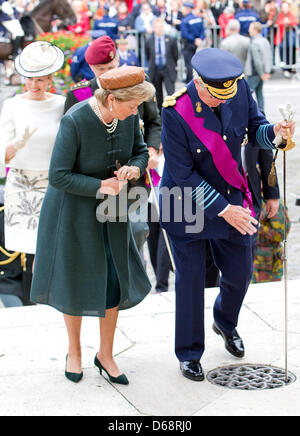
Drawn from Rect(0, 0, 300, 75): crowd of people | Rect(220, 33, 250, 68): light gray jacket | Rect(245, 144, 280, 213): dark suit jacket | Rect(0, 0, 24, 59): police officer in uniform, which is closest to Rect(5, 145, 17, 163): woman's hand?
Rect(245, 144, 280, 213): dark suit jacket

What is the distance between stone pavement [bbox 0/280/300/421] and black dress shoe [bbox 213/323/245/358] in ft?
0.14

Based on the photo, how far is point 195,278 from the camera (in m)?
4.45

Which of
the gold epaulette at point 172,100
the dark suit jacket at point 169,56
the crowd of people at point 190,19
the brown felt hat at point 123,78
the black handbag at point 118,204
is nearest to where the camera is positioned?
the brown felt hat at point 123,78

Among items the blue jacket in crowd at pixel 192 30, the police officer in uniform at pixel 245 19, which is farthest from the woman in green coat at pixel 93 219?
the police officer in uniform at pixel 245 19

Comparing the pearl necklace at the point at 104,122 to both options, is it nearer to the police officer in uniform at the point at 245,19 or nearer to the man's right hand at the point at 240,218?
the man's right hand at the point at 240,218

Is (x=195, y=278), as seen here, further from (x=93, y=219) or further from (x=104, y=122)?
(x=104, y=122)

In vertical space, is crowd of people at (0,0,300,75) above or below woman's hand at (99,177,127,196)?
below

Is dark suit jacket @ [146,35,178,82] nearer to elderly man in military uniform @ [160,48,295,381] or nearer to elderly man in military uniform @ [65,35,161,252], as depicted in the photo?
elderly man in military uniform @ [65,35,161,252]

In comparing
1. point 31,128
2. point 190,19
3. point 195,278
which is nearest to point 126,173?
point 195,278

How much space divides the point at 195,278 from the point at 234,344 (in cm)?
55

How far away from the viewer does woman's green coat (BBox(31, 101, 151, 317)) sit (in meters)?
4.07

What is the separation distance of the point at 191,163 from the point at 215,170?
0.46 feet

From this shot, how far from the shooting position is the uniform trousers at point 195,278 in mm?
4441
